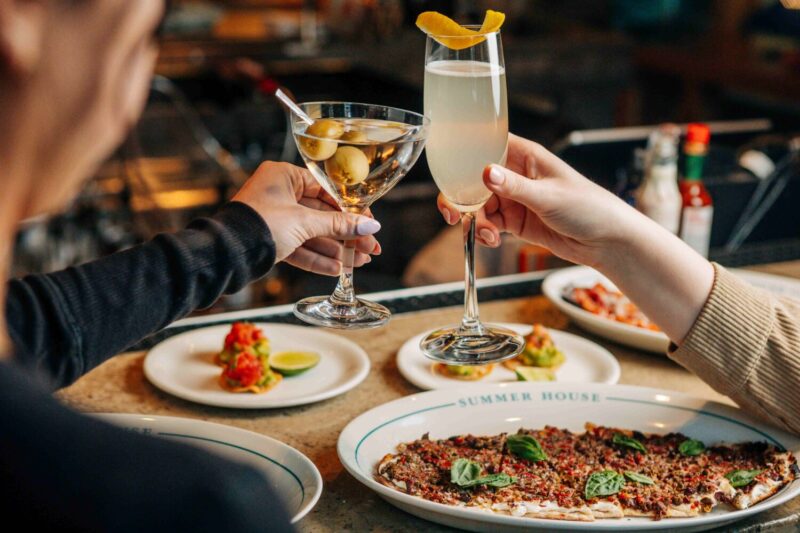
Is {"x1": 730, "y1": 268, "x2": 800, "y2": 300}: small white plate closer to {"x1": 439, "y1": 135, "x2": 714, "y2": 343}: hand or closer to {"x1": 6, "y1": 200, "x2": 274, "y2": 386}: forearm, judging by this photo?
{"x1": 439, "y1": 135, "x2": 714, "y2": 343}: hand

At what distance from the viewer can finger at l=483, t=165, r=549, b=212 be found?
51.2 inches

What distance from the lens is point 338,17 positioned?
7.41 metres

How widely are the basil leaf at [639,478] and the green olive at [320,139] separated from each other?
592 millimetres

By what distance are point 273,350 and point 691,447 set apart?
0.75 m

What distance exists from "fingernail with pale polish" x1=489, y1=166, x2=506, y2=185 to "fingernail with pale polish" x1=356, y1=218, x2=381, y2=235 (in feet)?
0.59

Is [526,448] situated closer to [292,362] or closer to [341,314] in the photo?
[341,314]

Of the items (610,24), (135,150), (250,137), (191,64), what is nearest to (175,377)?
(135,150)

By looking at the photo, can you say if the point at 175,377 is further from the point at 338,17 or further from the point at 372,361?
the point at 338,17

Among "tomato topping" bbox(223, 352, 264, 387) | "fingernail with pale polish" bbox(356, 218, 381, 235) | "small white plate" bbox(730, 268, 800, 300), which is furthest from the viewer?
"small white plate" bbox(730, 268, 800, 300)

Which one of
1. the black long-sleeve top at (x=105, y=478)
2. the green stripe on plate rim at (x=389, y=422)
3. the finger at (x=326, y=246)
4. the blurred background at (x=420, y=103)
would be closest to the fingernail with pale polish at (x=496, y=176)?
the finger at (x=326, y=246)

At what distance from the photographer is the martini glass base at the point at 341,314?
4.46ft

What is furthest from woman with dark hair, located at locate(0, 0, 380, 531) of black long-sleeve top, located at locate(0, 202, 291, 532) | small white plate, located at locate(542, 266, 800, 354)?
small white plate, located at locate(542, 266, 800, 354)

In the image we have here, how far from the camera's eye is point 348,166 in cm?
129

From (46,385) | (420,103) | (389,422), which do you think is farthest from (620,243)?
(420,103)
